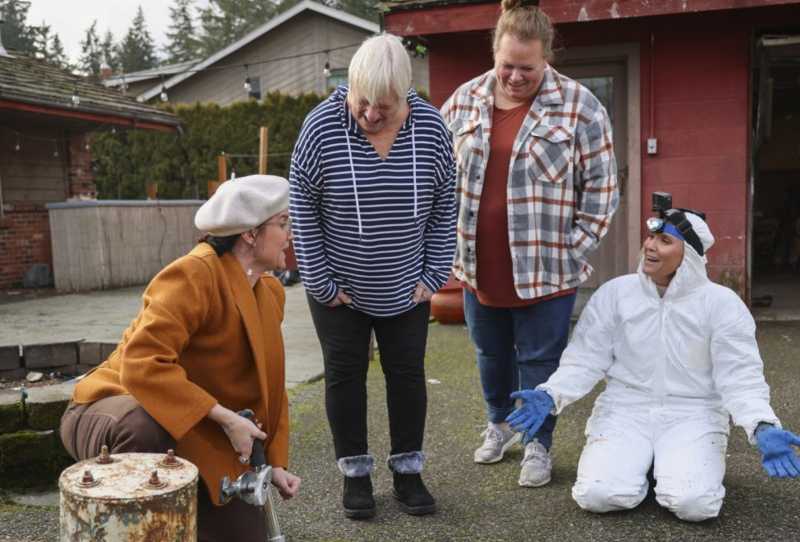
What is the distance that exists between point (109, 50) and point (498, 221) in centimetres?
6525

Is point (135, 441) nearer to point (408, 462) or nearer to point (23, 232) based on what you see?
point (408, 462)

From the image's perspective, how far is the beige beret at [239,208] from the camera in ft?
8.00

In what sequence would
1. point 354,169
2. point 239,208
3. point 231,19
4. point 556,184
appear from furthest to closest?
1. point 231,19
2. point 556,184
3. point 354,169
4. point 239,208

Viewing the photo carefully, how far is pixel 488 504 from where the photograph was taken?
3.25 meters

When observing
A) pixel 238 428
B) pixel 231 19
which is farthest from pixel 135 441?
pixel 231 19


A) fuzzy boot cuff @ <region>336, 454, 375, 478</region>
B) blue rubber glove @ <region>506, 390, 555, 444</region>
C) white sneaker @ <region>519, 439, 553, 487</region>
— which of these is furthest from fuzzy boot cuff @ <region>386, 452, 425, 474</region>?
white sneaker @ <region>519, 439, 553, 487</region>

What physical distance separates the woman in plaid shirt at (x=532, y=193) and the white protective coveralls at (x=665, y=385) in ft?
0.61

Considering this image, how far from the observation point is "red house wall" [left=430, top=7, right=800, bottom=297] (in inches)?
274

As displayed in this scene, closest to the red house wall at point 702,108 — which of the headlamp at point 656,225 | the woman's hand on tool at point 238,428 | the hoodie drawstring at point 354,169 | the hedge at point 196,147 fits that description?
the headlamp at point 656,225

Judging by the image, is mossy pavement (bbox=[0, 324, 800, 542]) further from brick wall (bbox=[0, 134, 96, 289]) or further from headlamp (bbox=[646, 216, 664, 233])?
brick wall (bbox=[0, 134, 96, 289])

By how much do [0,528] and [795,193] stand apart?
1311cm

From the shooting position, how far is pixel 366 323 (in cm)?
312

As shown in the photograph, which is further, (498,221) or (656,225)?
(498,221)

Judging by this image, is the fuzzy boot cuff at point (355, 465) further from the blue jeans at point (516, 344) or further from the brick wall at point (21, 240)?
the brick wall at point (21, 240)
